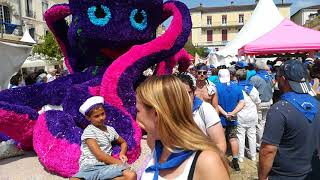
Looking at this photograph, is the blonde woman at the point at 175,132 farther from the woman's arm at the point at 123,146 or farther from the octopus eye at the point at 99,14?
the octopus eye at the point at 99,14

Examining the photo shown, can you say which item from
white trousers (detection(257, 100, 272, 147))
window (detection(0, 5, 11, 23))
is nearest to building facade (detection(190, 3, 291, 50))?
window (detection(0, 5, 11, 23))

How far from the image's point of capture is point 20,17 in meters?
34.4

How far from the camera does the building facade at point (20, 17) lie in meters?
31.2

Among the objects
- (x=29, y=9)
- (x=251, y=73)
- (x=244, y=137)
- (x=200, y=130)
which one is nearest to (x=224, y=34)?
(x=29, y=9)

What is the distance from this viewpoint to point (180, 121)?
1.66 metres

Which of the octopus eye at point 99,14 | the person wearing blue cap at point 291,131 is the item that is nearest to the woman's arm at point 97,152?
the person wearing blue cap at point 291,131

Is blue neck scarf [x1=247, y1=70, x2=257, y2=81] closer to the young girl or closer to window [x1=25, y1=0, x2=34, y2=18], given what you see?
the young girl

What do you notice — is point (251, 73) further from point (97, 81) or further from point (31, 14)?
point (31, 14)

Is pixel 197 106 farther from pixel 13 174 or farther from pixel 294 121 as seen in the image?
pixel 13 174

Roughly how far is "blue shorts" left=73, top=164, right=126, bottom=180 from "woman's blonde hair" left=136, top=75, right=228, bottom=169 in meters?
1.46

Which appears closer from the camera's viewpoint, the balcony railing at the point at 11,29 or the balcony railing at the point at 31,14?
the balcony railing at the point at 11,29

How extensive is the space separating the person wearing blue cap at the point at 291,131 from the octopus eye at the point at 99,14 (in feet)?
6.08

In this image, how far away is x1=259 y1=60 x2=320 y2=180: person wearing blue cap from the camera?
2719 mm

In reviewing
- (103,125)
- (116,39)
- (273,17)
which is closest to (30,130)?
(103,125)
